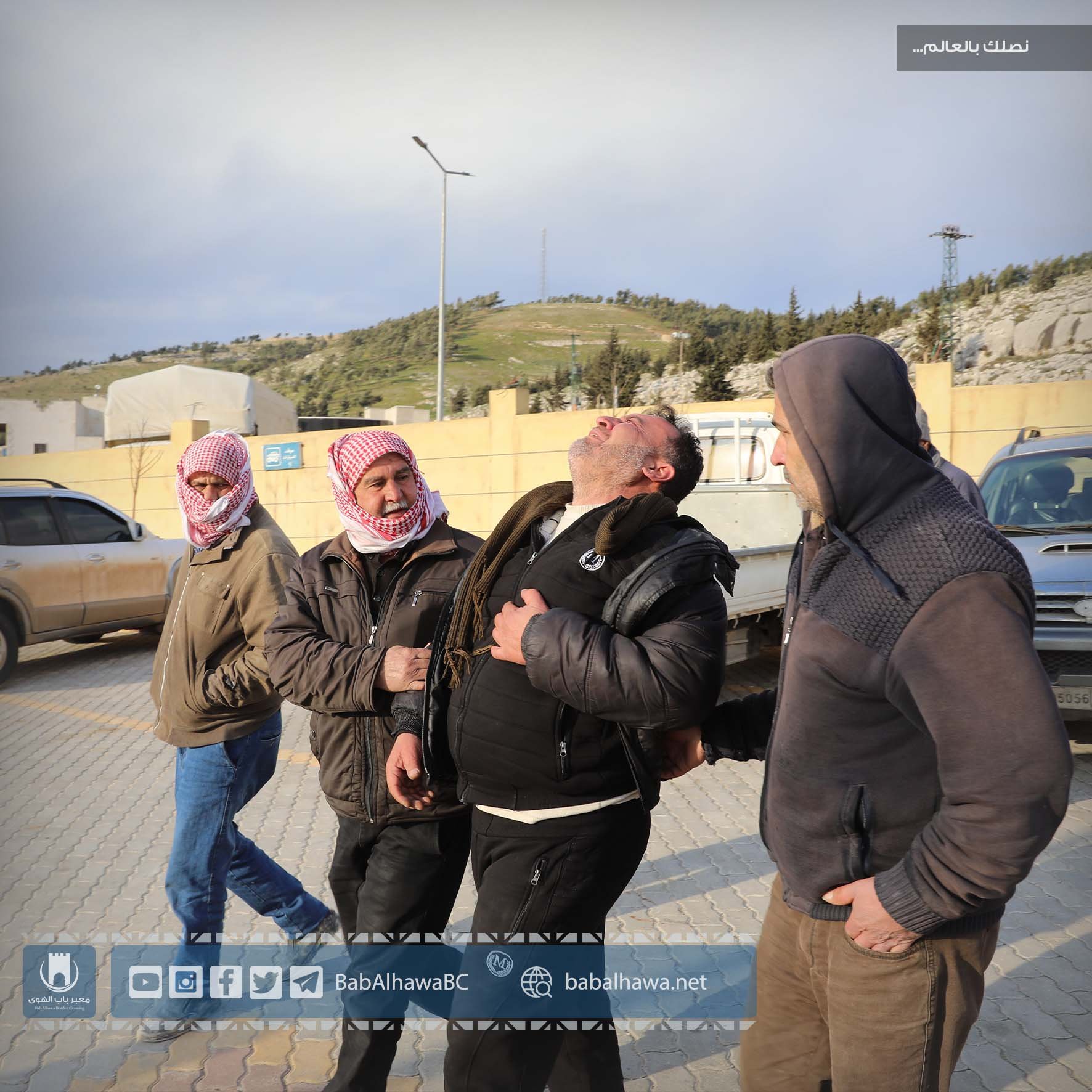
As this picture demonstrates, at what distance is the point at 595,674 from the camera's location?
193cm

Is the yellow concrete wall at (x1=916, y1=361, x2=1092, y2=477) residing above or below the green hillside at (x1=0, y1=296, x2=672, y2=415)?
below

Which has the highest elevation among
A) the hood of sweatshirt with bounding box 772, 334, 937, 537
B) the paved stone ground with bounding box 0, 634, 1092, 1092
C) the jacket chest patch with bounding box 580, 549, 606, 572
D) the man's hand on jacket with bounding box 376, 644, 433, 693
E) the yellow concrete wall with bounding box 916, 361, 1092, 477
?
the yellow concrete wall with bounding box 916, 361, 1092, 477

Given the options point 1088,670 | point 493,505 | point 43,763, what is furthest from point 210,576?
point 493,505

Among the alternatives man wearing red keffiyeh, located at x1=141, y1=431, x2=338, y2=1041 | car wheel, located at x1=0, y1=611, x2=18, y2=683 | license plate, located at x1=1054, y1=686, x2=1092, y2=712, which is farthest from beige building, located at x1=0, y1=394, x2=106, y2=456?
license plate, located at x1=1054, y1=686, x2=1092, y2=712

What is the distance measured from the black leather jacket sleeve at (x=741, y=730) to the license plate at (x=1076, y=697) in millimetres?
4250

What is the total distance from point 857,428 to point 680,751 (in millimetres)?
986

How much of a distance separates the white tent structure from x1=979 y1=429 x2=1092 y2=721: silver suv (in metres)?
29.0

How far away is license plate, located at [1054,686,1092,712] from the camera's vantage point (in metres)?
5.59

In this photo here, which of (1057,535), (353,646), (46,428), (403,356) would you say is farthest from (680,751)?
(403,356)

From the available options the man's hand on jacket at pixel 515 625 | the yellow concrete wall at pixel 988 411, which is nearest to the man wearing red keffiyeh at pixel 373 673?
the man's hand on jacket at pixel 515 625

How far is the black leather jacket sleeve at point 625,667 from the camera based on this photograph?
6.36 feet

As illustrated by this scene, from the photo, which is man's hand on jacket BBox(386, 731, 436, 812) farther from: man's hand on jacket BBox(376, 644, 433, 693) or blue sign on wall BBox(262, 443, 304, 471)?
blue sign on wall BBox(262, 443, 304, 471)

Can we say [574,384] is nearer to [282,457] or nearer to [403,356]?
[282,457]

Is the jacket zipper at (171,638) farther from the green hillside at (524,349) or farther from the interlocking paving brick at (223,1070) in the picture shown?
the green hillside at (524,349)
